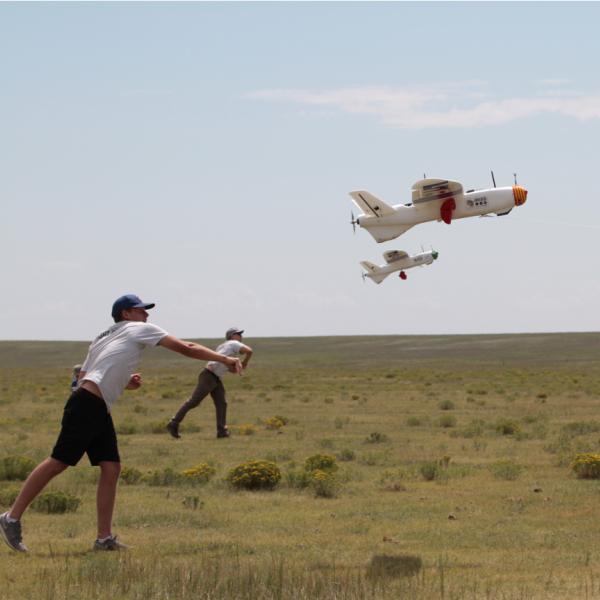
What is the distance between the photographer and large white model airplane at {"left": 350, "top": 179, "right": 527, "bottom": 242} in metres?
13.1

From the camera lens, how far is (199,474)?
15.8 metres

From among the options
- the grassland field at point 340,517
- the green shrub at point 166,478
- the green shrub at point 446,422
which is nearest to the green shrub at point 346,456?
the grassland field at point 340,517

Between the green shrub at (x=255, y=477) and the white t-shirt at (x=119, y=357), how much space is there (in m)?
5.00

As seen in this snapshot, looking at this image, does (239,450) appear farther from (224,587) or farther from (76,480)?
(224,587)

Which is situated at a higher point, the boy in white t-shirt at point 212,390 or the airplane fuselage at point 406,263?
the airplane fuselage at point 406,263

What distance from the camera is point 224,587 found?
27.6 ft

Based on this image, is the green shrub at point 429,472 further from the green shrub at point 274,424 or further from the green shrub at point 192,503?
the green shrub at point 274,424

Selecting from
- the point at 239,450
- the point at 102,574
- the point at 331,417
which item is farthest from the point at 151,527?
the point at 331,417

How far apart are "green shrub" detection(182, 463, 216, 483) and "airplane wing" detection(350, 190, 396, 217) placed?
179 inches

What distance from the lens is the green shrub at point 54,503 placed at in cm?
1314

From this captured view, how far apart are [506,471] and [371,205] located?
16.6 ft

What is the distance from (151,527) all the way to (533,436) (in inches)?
482

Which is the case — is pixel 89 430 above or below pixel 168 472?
above

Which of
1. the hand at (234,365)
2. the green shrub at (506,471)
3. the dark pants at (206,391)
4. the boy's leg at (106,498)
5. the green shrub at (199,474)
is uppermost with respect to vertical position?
the hand at (234,365)
